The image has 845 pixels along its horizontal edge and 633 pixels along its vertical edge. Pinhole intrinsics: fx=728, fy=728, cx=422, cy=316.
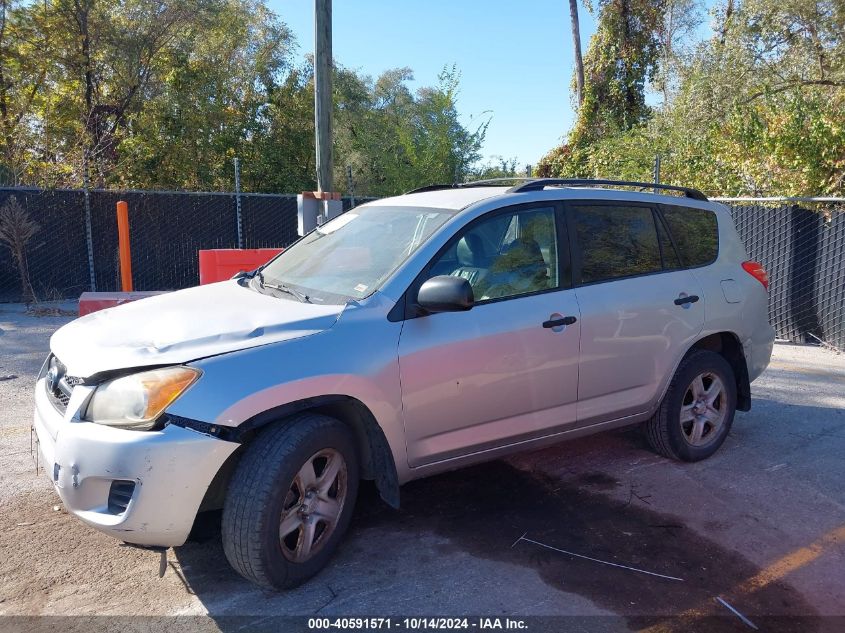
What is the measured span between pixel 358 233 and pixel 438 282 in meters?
1.07

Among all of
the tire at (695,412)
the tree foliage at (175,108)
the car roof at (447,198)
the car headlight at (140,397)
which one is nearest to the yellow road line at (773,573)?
the tire at (695,412)

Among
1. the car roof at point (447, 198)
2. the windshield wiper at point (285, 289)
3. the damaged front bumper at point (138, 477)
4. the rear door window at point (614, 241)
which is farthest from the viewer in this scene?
the rear door window at point (614, 241)

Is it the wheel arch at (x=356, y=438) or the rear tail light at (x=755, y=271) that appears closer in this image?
the wheel arch at (x=356, y=438)

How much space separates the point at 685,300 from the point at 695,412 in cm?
83

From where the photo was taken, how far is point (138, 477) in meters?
2.94

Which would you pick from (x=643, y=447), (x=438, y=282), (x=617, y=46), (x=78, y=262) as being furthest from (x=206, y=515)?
(x=617, y=46)

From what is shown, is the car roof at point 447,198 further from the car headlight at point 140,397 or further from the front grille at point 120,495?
the front grille at point 120,495

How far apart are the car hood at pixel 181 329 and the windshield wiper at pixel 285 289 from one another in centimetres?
8

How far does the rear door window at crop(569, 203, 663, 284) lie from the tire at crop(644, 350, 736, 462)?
77 centimetres

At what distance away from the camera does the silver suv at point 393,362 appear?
3053 millimetres

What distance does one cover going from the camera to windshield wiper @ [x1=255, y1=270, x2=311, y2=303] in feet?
12.7

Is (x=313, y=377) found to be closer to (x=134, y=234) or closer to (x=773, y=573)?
(x=773, y=573)

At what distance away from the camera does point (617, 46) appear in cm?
2631

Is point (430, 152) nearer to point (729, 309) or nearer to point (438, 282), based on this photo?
point (729, 309)
